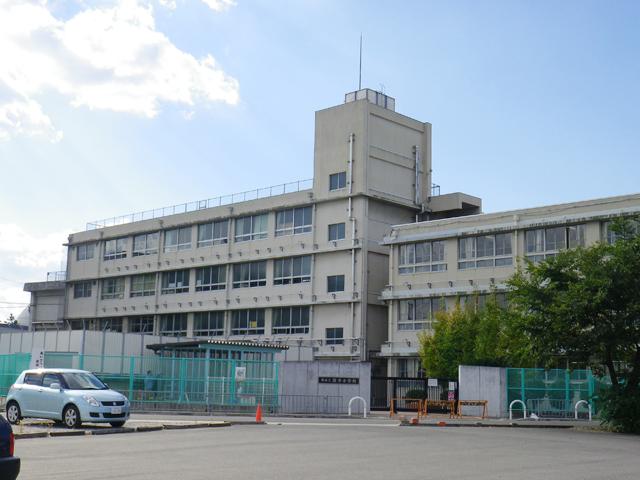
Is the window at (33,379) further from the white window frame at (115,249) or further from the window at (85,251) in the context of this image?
the window at (85,251)

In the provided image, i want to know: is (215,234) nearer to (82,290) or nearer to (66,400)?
(82,290)

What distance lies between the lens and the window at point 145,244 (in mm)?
70875

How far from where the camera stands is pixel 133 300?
7144 centimetres

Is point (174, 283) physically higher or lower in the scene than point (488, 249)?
lower

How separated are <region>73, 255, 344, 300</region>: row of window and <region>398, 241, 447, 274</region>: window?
5.03 m

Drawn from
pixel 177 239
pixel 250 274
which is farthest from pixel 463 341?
pixel 177 239

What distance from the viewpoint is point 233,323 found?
6406 centimetres

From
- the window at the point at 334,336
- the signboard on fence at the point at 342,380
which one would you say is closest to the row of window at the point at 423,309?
the window at the point at 334,336

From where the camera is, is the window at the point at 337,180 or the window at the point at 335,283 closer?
the window at the point at 335,283

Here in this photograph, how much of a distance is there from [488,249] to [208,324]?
24.8m

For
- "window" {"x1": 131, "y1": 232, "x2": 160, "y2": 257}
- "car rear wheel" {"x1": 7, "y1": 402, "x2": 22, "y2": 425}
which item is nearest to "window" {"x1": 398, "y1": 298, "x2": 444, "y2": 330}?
"window" {"x1": 131, "y1": 232, "x2": 160, "y2": 257}

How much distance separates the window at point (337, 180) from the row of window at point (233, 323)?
27.6 feet

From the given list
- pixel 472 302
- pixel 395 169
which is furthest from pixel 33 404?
pixel 395 169

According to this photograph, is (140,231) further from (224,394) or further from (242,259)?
(224,394)
